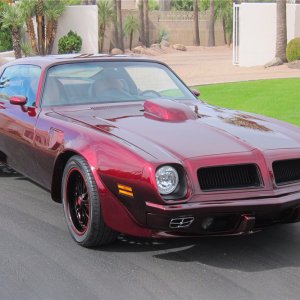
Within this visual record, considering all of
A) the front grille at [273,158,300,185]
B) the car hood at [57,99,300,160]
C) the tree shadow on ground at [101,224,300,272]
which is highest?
the car hood at [57,99,300,160]

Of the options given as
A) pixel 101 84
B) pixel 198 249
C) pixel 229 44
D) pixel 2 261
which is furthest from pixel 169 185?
pixel 229 44

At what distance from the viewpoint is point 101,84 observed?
587cm

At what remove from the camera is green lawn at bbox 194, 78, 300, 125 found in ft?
39.1

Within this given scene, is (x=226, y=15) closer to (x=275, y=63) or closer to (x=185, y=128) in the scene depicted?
(x=275, y=63)

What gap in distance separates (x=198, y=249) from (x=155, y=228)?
71 centimetres

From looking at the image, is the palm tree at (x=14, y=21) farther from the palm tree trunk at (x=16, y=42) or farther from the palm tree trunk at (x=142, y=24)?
the palm tree trunk at (x=142, y=24)

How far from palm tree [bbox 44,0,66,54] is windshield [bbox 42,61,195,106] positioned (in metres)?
21.9

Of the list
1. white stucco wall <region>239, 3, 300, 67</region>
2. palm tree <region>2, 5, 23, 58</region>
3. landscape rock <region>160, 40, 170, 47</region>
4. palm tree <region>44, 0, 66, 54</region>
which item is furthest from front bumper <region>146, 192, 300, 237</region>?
landscape rock <region>160, 40, 170, 47</region>

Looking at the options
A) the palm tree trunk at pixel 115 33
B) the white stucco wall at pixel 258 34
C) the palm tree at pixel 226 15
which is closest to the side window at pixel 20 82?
the white stucco wall at pixel 258 34

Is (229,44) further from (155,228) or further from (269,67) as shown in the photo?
(155,228)

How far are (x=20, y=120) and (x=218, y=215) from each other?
2.59 metres

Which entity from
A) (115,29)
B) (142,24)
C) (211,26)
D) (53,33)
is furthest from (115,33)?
(53,33)

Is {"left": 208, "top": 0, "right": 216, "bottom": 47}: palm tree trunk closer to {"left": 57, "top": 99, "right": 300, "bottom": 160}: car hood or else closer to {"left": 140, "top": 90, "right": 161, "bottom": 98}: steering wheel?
{"left": 140, "top": 90, "right": 161, "bottom": 98}: steering wheel

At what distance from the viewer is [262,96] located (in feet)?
Answer: 46.5
